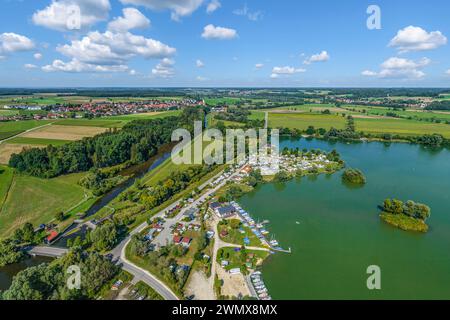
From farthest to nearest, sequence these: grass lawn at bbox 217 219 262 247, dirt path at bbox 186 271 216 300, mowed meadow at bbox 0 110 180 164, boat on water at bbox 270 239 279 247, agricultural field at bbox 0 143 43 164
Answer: mowed meadow at bbox 0 110 180 164 → agricultural field at bbox 0 143 43 164 → grass lawn at bbox 217 219 262 247 → boat on water at bbox 270 239 279 247 → dirt path at bbox 186 271 216 300

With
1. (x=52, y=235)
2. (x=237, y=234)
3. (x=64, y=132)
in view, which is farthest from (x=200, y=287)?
(x=64, y=132)

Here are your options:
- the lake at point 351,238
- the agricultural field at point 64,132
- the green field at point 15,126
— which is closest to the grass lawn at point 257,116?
the agricultural field at point 64,132

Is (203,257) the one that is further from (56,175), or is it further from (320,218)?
(56,175)

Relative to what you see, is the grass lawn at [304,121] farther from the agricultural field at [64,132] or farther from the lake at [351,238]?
the agricultural field at [64,132]

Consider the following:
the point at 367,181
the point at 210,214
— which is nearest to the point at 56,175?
the point at 210,214

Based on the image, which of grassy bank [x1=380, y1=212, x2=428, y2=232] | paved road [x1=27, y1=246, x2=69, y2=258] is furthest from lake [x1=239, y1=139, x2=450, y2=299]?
paved road [x1=27, y1=246, x2=69, y2=258]
